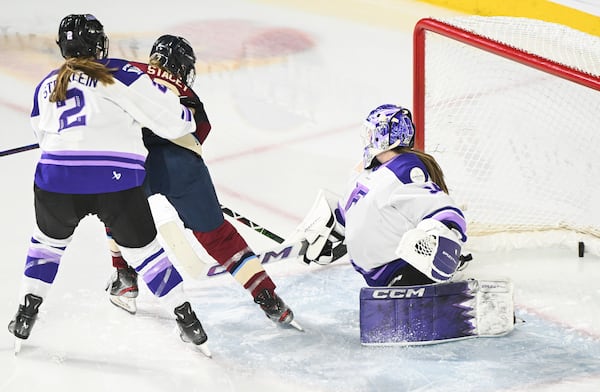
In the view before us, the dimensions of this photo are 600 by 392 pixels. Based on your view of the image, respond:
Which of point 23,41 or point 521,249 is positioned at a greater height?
point 23,41

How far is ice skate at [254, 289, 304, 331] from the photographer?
293 centimetres

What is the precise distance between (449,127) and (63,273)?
1.26 metres

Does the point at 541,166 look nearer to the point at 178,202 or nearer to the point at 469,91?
the point at 469,91

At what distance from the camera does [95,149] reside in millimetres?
2615

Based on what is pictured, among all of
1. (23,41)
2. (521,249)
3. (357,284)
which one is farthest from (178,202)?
(23,41)

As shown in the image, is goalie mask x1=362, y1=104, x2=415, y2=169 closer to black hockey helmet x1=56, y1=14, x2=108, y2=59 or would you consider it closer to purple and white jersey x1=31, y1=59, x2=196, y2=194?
purple and white jersey x1=31, y1=59, x2=196, y2=194

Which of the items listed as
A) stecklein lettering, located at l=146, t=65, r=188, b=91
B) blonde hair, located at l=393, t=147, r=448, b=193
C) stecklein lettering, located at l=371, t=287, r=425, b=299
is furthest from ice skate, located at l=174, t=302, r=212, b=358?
blonde hair, located at l=393, t=147, r=448, b=193

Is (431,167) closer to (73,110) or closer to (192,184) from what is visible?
(192,184)

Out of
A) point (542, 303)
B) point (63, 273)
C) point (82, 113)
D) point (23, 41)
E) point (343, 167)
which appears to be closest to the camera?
point (82, 113)

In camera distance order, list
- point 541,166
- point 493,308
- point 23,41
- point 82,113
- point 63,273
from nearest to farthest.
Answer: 1. point 82,113
2. point 493,308
3. point 63,273
4. point 541,166
5. point 23,41

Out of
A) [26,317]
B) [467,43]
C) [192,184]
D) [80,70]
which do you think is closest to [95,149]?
[80,70]

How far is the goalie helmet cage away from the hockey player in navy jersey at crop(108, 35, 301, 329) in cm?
73

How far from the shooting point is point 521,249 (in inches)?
135

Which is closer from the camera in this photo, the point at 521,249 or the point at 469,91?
the point at 521,249
